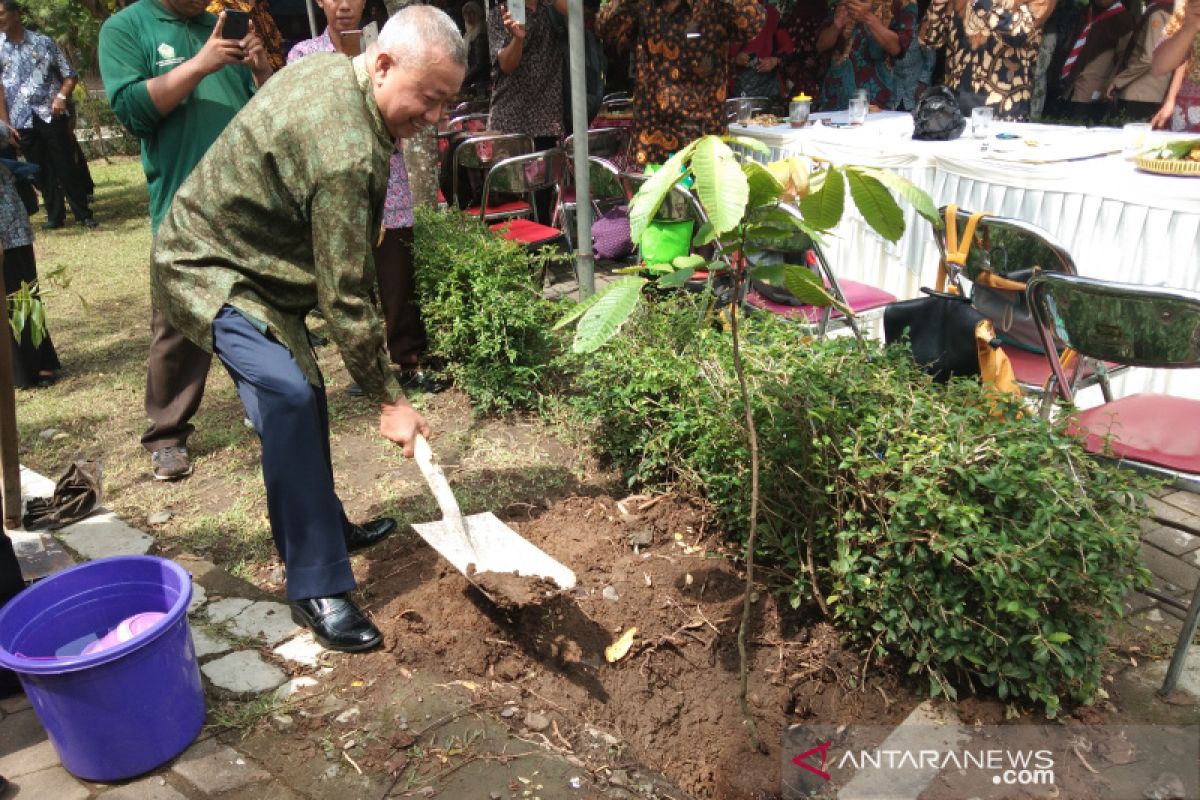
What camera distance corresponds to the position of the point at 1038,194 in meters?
3.83

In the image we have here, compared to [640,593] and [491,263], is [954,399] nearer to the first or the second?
[640,593]

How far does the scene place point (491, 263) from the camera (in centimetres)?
414

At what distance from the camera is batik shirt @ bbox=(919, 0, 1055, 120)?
16.5 feet

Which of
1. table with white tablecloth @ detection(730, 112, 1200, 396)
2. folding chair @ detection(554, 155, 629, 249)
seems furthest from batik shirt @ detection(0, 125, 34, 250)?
table with white tablecloth @ detection(730, 112, 1200, 396)

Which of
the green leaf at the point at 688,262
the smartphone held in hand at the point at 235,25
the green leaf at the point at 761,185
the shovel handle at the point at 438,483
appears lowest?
the shovel handle at the point at 438,483

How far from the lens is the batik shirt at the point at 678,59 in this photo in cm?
487

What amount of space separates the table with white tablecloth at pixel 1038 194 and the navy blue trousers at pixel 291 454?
1.98m

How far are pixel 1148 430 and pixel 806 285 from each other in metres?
1.34

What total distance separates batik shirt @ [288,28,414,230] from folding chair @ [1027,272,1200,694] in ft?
9.52

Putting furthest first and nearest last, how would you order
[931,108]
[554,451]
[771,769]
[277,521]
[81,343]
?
[81,343] < [931,108] < [554,451] < [277,521] < [771,769]

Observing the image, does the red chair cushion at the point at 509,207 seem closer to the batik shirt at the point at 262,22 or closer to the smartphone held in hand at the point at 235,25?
the batik shirt at the point at 262,22

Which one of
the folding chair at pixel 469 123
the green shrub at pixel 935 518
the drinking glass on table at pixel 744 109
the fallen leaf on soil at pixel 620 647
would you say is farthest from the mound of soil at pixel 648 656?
the folding chair at pixel 469 123

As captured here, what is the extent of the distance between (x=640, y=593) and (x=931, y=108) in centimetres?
336

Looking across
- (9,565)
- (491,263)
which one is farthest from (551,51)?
Answer: (9,565)
